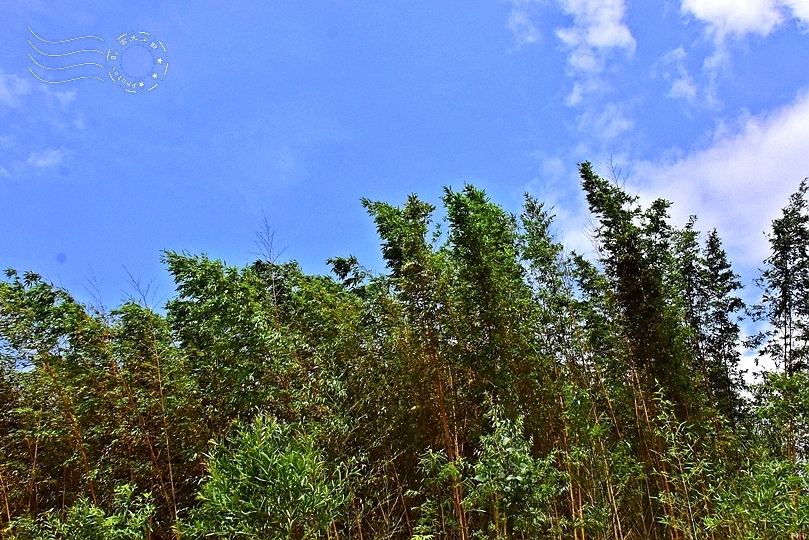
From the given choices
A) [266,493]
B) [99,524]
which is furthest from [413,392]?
[99,524]

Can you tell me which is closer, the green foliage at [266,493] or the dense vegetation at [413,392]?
the green foliage at [266,493]

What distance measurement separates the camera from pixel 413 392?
5.64 meters

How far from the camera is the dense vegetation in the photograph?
200 inches

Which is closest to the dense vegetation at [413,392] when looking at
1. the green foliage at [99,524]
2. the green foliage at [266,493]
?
the green foliage at [99,524]

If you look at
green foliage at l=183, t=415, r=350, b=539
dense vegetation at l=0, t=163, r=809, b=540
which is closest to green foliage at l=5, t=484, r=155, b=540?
dense vegetation at l=0, t=163, r=809, b=540

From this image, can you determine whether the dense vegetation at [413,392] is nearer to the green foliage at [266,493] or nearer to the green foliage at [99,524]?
the green foliage at [99,524]

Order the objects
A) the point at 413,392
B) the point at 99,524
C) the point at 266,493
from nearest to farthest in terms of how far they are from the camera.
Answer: the point at 266,493 < the point at 99,524 < the point at 413,392

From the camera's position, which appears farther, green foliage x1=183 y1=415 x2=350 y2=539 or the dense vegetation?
the dense vegetation

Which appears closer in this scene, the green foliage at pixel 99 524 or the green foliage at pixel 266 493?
the green foliage at pixel 266 493

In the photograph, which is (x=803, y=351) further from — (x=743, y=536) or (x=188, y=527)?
(x=188, y=527)

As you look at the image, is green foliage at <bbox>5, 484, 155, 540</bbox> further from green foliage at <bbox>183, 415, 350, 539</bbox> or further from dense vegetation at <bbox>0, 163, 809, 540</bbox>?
green foliage at <bbox>183, 415, 350, 539</bbox>

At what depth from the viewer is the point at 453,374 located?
5.73 meters

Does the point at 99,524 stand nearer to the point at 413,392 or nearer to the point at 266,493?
the point at 266,493

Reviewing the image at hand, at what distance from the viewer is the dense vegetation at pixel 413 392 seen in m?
5.09
